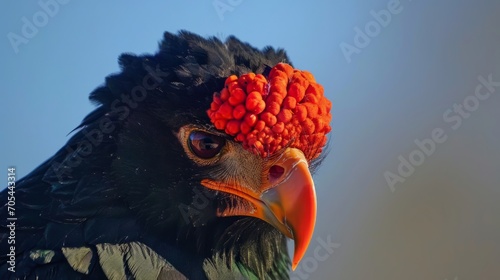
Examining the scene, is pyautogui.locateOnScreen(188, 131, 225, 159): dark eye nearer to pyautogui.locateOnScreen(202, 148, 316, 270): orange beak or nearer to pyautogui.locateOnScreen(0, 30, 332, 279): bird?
pyautogui.locateOnScreen(0, 30, 332, 279): bird

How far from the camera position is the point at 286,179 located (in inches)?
150

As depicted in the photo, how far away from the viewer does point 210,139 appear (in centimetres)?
395

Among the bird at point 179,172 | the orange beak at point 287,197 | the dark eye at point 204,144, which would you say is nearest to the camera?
the orange beak at point 287,197

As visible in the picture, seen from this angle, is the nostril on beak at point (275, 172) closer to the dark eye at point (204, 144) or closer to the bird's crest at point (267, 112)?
the bird's crest at point (267, 112)

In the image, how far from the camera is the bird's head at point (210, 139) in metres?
3.86

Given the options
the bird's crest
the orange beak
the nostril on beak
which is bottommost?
the orange beak

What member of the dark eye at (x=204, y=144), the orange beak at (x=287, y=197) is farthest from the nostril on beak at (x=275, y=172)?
the dark eye at (x=204, y=144)

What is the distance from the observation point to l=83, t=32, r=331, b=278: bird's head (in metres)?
3.86

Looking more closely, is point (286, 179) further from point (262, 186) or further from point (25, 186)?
point (25, 186)

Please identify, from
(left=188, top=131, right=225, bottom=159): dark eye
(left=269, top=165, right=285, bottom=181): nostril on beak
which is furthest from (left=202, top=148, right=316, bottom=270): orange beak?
(left=188, top=131, right=225, bottom=159): dark eye

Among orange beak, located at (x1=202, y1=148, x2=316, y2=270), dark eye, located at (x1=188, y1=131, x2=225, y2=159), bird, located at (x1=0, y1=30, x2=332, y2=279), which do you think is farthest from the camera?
dark eye, located at (x1=188, y1=131, x2=225, y2=159)

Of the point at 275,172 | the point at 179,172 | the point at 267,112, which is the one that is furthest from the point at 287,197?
the point at 179,172

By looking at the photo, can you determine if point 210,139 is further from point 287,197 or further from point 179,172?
point 287,197

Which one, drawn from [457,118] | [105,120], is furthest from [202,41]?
[457,118]
